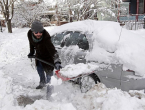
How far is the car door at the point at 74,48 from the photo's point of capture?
12.3 ft

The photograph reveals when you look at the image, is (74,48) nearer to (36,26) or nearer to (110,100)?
(36,26)

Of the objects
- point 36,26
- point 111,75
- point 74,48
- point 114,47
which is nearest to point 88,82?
point 111,75

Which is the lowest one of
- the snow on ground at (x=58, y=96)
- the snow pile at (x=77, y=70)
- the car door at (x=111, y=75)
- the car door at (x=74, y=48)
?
the snow on ground at (x=58, y=96)

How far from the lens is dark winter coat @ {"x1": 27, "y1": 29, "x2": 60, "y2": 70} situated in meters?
3.25

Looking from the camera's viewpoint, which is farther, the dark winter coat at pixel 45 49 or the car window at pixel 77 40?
the car window at pixel 77 40

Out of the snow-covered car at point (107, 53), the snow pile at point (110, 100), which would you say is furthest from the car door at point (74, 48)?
the snow pile at point (110, 100)

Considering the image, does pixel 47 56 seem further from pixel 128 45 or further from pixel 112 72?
pixel 128 45

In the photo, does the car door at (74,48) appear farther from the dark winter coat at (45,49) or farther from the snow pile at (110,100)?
the snow pile at (110,100)

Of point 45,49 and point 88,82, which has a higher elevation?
point 45,49

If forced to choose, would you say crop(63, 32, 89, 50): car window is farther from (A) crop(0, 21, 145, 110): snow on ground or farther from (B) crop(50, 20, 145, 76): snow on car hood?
(A) crop(0, 21, 145, 110): snow on ground

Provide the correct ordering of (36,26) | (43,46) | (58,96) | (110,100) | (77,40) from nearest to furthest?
(110,100) < (36,26) < (43,46) < (58,96) < (77,40)

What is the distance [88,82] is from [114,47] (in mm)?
1046

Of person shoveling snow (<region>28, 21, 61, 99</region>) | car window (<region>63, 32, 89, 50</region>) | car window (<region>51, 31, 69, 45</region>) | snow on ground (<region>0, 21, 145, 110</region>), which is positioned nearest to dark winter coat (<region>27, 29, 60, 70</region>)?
person shoveling snow (<region>28, 21, 61, 99</region>)

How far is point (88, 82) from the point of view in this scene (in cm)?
370
